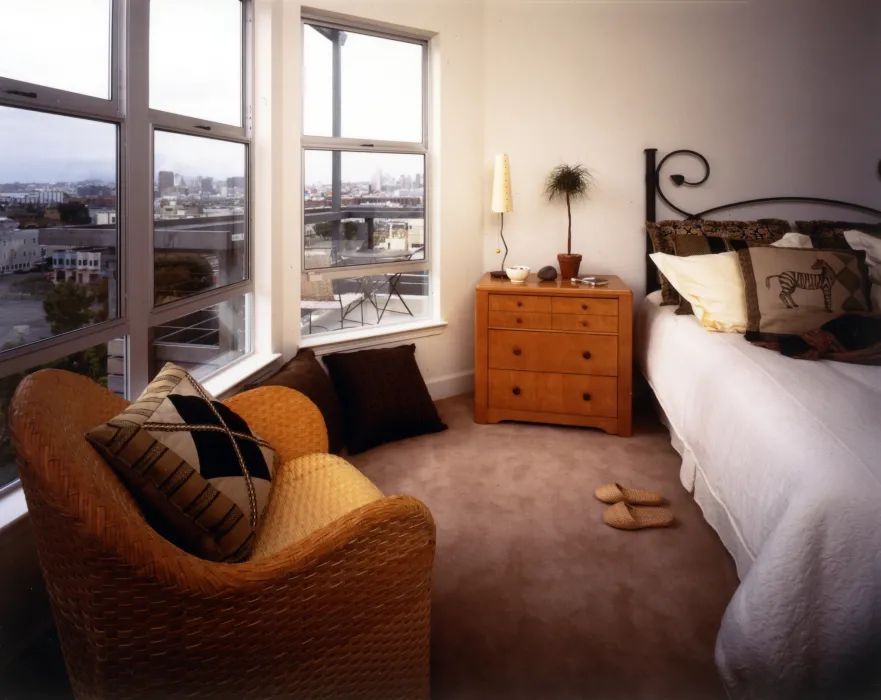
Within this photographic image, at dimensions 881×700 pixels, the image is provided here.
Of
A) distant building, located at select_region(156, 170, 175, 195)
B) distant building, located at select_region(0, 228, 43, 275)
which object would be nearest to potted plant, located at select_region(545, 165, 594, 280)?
distant building, located at select_region(156, 170, 175, 195)

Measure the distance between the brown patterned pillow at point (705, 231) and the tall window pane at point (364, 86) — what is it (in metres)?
1.46

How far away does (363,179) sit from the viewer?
10.6ft

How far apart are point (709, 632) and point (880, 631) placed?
0.51 m

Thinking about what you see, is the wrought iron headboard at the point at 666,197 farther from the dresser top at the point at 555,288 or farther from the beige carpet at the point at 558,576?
the beige carpet at the point at 558,576

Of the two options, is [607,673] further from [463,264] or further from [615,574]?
[463,264]

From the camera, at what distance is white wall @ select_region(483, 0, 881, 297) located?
327 centimetres

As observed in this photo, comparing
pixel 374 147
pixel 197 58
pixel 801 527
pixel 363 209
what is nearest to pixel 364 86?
pixel 374 147

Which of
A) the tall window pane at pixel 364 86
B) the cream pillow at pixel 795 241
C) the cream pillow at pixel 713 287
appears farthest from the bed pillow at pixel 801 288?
the tall window pane at pixel 364 86

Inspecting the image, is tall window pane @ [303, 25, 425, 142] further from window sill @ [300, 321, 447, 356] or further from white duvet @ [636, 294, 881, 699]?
white duvet @ [636, 294, 881, 699]

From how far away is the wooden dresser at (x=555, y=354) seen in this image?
3.02m

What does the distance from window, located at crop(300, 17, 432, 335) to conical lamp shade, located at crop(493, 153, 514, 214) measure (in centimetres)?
42

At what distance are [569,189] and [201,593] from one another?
10.0ft

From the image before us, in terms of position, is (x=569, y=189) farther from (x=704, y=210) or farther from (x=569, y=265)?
(x=704, y=210)

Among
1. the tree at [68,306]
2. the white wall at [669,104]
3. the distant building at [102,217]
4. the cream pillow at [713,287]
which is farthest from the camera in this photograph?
the white wall at [669,104]
